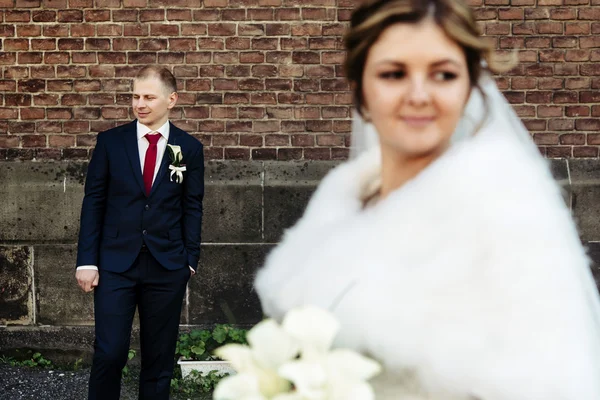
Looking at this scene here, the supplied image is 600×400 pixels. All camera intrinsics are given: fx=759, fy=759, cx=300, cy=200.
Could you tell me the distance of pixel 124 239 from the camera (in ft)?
13.7

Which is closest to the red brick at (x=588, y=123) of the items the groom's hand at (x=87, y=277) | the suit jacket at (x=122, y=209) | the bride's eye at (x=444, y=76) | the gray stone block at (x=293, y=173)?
the gray stone block at (x=293, y=173)

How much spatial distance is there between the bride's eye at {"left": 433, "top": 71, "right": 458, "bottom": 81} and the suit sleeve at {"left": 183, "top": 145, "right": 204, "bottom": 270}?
3017mm

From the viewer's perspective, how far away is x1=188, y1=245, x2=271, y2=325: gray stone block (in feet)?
18.9

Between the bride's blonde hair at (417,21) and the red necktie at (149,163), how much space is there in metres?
2.80

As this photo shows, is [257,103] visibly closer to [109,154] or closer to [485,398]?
[109,154]

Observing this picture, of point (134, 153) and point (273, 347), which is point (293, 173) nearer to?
point (134, 153)

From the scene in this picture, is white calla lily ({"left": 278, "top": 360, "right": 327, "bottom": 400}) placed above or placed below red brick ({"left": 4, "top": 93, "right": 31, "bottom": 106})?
below

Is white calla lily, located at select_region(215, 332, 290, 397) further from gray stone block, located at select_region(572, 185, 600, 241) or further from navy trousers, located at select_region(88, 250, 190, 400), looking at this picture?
gray stone block, located at select_region(572, 185, 600, 241)

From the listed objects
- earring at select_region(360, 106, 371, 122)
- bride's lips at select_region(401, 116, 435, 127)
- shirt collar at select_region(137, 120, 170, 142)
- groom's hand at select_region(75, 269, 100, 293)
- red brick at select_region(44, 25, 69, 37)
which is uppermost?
red brick at select_region(44, 25, 69, 37)

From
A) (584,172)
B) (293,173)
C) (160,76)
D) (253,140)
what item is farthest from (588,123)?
(160,76)

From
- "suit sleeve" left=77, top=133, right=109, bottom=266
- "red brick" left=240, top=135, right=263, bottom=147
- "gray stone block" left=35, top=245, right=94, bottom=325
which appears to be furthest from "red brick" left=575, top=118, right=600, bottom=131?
"gray stone block" left=35, top=245, right=94, bottom=325

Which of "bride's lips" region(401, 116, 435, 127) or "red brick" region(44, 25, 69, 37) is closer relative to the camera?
"bride's lips" region(401, 116, 435, 127)

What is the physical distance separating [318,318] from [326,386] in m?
0.10

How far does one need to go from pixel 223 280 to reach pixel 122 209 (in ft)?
5.60
